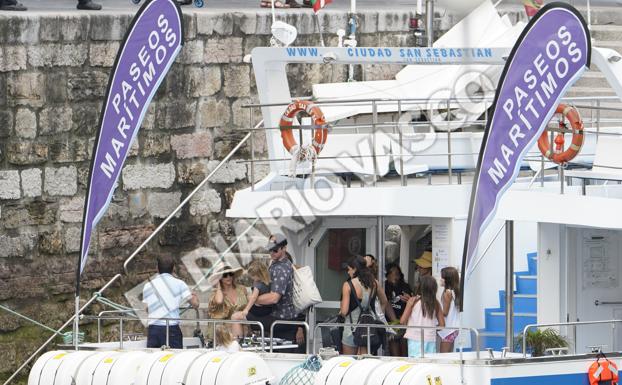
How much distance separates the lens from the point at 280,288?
45.3 feet

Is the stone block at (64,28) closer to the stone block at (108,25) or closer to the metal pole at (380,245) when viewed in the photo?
the stone block at (108,25)

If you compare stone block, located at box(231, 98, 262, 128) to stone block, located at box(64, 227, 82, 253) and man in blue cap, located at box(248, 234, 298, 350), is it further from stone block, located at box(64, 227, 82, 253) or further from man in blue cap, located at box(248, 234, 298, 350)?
man in blue cap, located at box(248, 234, 298, 350)

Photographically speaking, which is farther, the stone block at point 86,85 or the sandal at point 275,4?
the sandal at point 275,4

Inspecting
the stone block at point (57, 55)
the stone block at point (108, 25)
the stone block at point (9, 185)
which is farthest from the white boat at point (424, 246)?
the stone block at point (108, 25)

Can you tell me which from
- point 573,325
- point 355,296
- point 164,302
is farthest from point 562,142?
point 164,302

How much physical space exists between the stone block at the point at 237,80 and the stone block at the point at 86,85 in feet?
6.21

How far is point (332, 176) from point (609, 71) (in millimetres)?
2889

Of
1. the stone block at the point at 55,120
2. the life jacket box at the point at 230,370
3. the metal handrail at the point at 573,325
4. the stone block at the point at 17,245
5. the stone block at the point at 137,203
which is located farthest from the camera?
the stone block at the point at 137,203

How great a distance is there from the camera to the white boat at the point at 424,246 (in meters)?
12.5

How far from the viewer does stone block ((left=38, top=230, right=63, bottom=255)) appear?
18.3 meters

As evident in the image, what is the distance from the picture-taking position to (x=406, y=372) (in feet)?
39.8

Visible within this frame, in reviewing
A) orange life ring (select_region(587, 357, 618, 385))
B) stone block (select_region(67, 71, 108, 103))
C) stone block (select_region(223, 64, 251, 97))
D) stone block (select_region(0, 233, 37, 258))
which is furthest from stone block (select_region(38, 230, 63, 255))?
orange life ring (select_region(587, 357, 618, 385))

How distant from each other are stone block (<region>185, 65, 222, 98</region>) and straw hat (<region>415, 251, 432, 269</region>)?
6.16 meters

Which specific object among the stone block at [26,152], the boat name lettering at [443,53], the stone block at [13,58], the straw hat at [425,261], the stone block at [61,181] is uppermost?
the stone block at [13,58]
